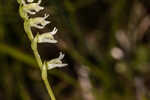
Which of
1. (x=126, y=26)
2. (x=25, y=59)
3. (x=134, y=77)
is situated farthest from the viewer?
(x=126, y=26)

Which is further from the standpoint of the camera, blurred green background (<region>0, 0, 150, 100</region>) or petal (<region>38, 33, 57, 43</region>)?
blurred green background (<region>0, 0, 150, 100</region>)

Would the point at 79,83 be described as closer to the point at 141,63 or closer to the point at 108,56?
the point at 108,56

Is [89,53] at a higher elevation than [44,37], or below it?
below

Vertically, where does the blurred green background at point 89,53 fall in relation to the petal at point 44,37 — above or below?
below

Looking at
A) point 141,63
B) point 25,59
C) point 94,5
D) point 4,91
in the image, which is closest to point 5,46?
point 25,59

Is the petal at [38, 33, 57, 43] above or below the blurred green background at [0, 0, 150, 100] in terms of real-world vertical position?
above

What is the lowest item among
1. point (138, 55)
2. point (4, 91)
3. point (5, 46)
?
point (4, 91)

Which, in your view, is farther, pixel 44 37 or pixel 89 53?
pixel 89 53

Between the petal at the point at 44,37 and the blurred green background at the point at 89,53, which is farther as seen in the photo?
the blurred green background at the point at 89,53
